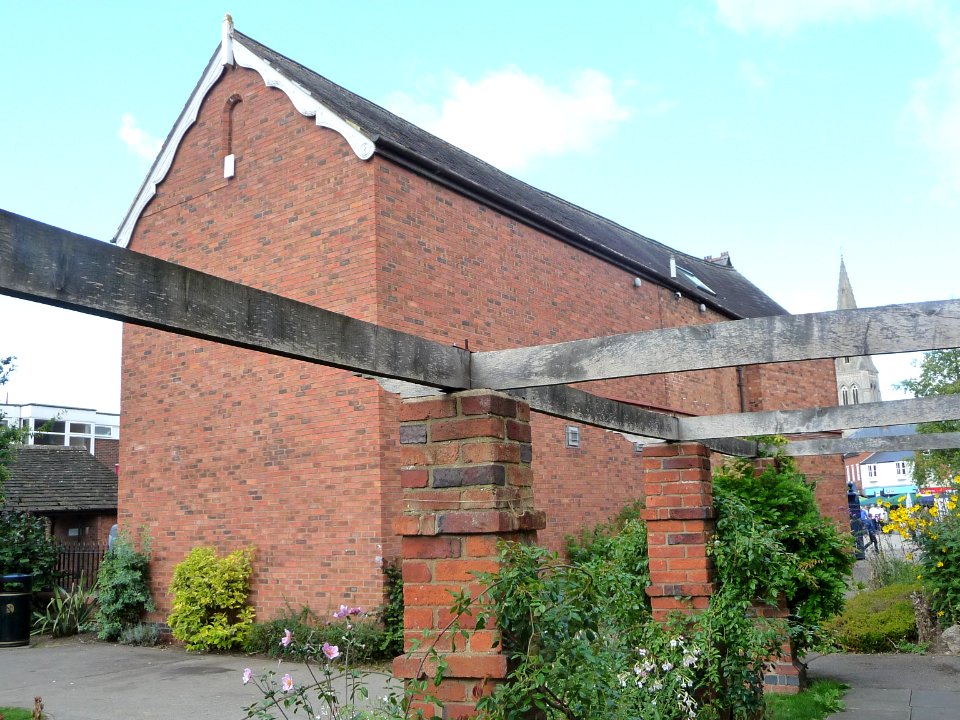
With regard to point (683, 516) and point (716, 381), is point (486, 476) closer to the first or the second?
point (683, 516)

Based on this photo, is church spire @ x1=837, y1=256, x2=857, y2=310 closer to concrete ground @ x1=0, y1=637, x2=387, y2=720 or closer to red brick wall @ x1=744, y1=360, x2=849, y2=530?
red brick wall @ x1=744, y1=360, x2=849, y2=530

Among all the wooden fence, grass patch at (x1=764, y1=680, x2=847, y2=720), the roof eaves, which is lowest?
grass patch at (x1=764, y1=680, x2=847, y2=720)

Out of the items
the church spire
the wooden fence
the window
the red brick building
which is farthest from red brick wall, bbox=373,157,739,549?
the church spire

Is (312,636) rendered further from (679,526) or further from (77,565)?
(77,565)

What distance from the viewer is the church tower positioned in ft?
274

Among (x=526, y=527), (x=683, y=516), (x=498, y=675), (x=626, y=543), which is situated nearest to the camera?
(x=498, y=675)

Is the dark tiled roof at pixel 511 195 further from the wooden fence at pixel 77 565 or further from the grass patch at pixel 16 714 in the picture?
the wooden fence at pixel 77 565

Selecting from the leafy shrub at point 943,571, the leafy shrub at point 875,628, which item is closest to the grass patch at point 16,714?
the leafy shrub at point 875,628

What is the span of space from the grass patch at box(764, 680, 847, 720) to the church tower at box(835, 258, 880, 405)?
81.5 metres

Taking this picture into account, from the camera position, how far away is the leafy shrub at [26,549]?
14.6m

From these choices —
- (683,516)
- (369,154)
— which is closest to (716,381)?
(369,154)

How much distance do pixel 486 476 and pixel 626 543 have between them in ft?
11.6

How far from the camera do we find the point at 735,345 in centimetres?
337

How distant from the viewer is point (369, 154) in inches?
447
